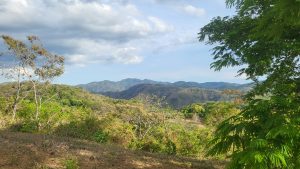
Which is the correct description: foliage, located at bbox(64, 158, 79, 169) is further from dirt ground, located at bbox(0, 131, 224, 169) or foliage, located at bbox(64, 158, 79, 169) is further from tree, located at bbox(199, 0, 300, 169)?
tree, located at bbox(199, 0, 300, 169)

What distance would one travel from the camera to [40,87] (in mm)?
29484

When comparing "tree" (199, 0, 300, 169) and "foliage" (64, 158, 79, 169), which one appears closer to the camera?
"tree" (199, 0, 300, 169)

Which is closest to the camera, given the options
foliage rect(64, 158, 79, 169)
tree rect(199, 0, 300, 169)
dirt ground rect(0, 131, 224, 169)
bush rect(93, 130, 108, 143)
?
tree rect(199, 0, 300, 169)

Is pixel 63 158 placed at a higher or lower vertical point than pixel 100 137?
higher

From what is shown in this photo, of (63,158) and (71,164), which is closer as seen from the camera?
(71,164)

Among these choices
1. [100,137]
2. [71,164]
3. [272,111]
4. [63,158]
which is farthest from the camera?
[100,137]

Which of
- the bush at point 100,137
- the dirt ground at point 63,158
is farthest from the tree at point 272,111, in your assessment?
the bush at point 100,137

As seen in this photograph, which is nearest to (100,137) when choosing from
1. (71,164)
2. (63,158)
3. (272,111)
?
(63,158)

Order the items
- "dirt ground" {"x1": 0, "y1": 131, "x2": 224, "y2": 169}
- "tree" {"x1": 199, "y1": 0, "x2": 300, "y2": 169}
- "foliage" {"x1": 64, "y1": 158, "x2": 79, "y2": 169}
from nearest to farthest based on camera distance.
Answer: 1. "tree" {"x1": 199, "y1": 0, "x2": 300, "y2": 169}
2. "foliage" {"x1": 64, "y1": 158, "x2": 79, "y2": 169}
3. "dirt ground" {"x1": 0, "y1": 131, "x2": 224, "y2": 169}

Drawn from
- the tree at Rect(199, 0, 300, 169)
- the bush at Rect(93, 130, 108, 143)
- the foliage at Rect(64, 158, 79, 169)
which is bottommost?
the bush at Rect(93, 130, 108, 143)

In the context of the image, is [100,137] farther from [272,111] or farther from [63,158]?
[272,111]

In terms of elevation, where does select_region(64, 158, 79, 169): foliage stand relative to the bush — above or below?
above

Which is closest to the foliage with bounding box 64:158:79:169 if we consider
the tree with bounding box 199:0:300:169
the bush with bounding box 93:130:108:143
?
the tree with bounding box 199:0:300:169

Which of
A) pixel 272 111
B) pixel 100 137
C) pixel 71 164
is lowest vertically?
pixel 100 137
